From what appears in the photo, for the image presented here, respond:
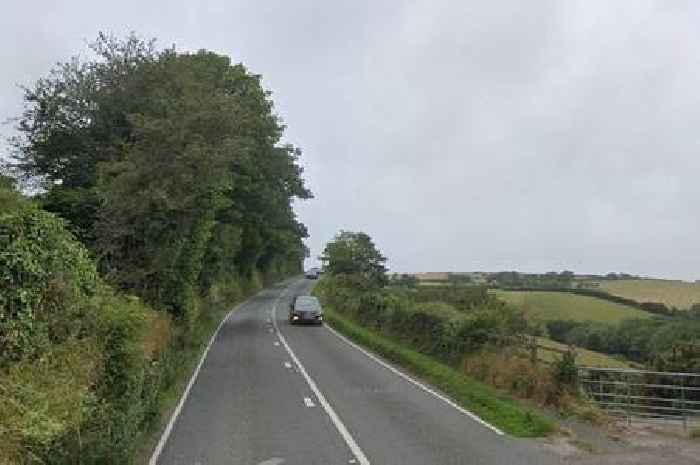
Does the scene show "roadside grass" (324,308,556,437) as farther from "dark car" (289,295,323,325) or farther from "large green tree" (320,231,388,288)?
"large green tree" (320,231,388,288)

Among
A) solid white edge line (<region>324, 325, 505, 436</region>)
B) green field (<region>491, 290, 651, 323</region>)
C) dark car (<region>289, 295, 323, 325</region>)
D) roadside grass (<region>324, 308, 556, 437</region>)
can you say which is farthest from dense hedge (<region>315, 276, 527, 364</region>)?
green field (<region>491, 290, 651, 323</region>)

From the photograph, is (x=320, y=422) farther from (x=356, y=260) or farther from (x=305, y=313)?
(x=356, y=260)

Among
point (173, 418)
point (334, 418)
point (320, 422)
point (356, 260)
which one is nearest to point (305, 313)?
point (356, 260)

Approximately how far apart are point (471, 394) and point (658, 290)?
53.1 m

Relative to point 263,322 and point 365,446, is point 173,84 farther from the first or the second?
point 263,322

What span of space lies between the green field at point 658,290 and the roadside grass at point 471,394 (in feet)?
113

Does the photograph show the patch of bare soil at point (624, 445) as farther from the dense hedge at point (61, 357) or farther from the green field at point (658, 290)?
the green field at point (658, 290)

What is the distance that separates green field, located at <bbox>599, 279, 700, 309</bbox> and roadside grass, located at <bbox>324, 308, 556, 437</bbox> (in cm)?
3439

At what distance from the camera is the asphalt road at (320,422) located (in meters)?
13.1

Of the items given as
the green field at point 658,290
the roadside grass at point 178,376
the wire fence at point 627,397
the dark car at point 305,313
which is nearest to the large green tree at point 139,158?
the roadside grass at point 178,376

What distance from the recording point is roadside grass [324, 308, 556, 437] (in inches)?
641

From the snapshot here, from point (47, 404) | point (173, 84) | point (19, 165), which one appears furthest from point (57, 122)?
point (47, 404)

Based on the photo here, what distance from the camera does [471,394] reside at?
67.5 ft

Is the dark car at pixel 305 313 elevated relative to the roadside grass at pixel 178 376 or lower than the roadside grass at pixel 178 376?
elevated
